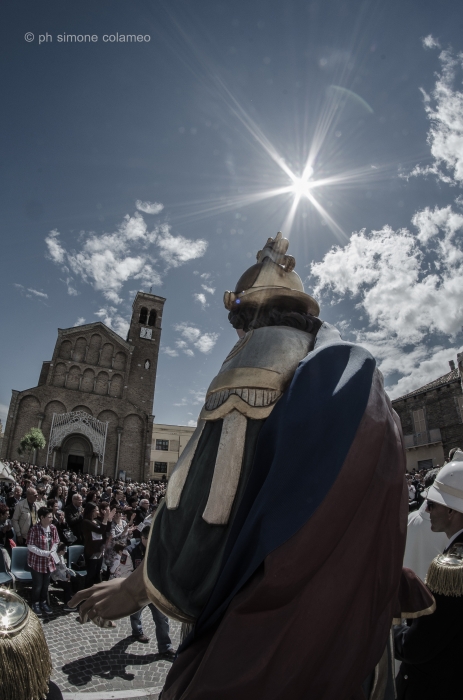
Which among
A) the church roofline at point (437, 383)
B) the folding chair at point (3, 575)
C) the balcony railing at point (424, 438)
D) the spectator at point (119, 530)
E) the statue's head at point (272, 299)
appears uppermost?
the church roofline at point (437, 383)

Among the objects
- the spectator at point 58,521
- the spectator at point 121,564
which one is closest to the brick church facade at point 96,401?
the spectator at point 58,521

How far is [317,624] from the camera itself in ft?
3.60

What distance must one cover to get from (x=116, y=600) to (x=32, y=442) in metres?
29.4

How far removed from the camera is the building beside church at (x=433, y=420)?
84.4 ft

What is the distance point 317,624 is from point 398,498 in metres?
0.47

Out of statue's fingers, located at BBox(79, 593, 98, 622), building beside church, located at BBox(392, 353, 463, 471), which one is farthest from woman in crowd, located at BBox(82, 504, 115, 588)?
building beside church, located at BBox(392, 353, 463, 471)

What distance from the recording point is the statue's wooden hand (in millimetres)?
1440

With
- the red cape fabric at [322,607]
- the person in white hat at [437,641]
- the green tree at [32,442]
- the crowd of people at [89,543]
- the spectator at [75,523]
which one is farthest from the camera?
the green tree at [32,442]

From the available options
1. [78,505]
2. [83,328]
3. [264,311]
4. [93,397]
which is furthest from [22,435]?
[264,311]

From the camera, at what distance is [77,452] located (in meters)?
31.0

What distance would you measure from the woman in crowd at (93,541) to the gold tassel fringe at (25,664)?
6945 millimetres

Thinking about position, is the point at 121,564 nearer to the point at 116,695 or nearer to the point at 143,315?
the point at 116,695

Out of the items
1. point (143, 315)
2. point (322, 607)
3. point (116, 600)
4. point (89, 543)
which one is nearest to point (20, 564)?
point (89, 543)

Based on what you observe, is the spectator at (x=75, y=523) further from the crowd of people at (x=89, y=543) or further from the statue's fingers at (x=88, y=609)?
the statue's fingers at (x=88, y=609)
